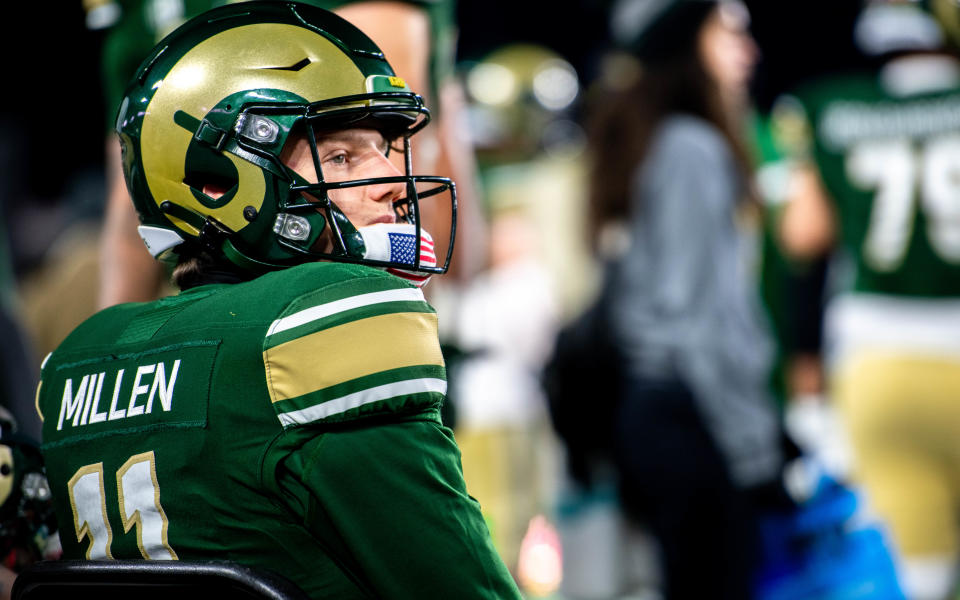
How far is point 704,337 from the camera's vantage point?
3330 millimetres

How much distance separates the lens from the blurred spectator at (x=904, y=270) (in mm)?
4012

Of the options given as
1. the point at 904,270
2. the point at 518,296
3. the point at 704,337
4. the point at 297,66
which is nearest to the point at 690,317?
the point at 704,337

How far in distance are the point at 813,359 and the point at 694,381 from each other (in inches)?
106

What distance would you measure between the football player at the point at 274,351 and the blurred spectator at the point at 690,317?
1.74 metres

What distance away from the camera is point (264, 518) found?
4.42 feet

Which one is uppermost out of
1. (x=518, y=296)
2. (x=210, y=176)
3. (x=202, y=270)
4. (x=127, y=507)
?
(x=210, y=176)

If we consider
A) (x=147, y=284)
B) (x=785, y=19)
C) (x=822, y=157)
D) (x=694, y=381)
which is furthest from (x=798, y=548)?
(x=785, y=19)

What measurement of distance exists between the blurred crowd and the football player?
32cm

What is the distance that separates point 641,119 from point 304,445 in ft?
8.45

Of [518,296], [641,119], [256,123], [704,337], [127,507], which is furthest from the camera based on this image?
[518,296]

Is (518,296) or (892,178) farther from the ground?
(892,178)

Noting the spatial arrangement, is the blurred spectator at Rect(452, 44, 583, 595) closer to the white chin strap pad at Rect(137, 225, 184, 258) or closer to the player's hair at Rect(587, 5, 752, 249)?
the player's hair at Rect(587, 5, 752, 249)

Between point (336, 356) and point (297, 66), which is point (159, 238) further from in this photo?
point (336, 356)

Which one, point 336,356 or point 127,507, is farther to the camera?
point 127,507
